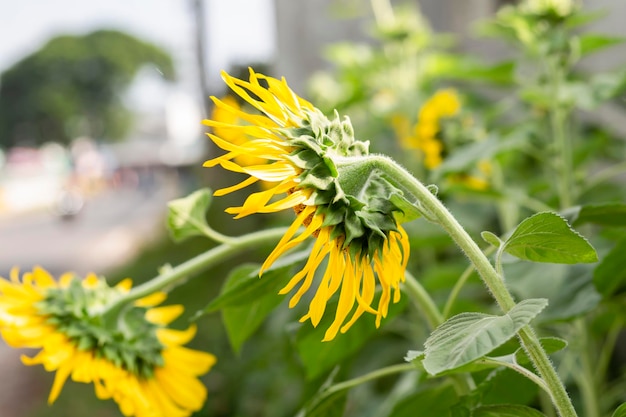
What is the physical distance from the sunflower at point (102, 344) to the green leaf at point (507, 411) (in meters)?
0.16

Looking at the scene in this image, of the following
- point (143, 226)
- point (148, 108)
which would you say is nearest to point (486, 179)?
point (143, 226)

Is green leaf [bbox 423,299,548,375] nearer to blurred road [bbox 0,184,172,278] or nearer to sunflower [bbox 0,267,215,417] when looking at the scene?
sunflower [bbox 0,267,215,417]

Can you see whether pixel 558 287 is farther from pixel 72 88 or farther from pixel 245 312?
Result: pixel 72 88

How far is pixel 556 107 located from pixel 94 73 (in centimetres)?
1925

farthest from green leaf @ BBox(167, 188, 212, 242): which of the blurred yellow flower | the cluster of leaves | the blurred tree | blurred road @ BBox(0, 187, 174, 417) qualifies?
the blurred tree

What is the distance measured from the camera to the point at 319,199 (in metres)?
0.25

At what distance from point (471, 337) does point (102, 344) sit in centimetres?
21

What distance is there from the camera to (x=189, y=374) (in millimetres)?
408

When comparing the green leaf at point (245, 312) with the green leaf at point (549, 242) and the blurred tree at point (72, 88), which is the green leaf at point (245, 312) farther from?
the blurred tree at point (72, 88)

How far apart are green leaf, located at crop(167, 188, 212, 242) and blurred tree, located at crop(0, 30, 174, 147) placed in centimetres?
1722

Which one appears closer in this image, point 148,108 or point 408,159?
point 408,159

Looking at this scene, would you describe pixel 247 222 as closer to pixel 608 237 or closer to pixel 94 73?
pixel 608 237

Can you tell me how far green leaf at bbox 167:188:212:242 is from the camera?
389mm

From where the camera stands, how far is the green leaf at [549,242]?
273mm
